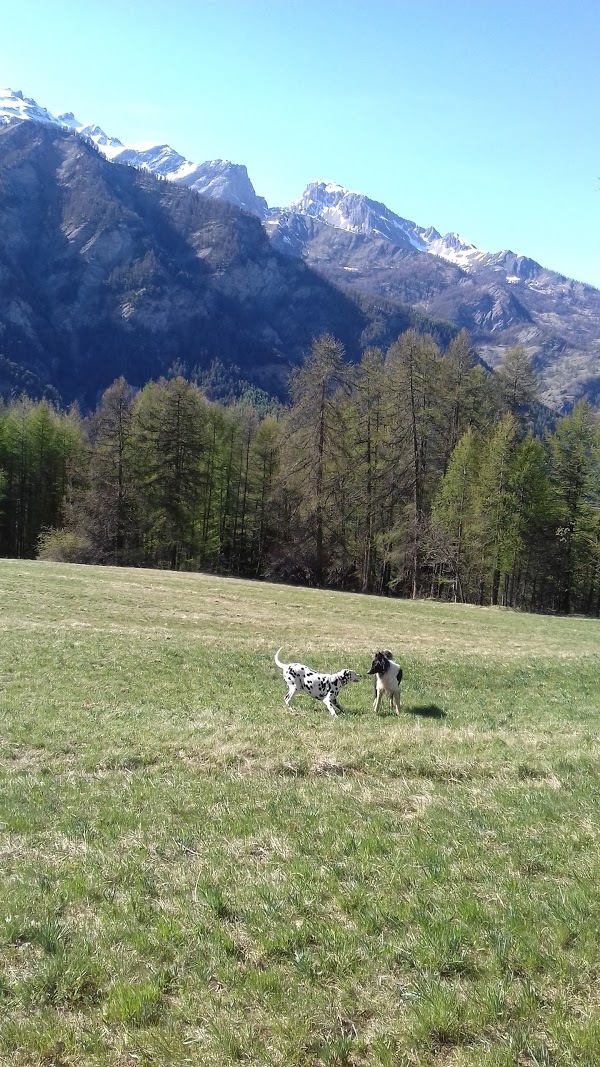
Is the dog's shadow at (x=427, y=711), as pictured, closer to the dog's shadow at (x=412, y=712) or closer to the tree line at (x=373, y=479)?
the dog's shadow at (x=412, y=712)

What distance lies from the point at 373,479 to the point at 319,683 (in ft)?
128

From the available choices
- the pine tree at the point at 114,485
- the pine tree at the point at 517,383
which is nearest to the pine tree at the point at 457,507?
the pine tree at the point at 517,383

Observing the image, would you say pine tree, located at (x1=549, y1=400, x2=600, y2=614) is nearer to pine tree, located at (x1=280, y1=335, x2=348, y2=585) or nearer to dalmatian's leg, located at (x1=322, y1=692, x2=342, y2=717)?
pine tree, located at (x1=280, y1=335, x2=348, y2=585)

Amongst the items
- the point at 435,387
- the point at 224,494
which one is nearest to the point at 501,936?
the point at 435,387

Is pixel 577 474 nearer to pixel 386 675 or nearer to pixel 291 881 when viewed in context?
pixel 386 675

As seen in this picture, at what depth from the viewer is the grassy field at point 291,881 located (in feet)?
14.6

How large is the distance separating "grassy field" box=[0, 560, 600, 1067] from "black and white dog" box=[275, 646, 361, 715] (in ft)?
1.92

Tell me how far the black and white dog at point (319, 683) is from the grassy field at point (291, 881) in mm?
584

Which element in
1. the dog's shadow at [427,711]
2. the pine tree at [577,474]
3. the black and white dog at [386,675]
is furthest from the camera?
the pine tree at [577,474]

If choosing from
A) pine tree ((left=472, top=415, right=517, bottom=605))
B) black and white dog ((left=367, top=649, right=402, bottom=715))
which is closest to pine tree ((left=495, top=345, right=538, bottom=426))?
pine tree ((left=472, top=415, right=517, bottom=605))

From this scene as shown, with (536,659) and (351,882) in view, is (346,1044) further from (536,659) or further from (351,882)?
(536,659)

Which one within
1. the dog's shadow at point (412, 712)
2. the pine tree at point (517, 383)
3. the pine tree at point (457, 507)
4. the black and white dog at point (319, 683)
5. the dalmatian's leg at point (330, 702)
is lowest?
the dog's shadow at point (412, 712)

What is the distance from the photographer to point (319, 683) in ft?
51.0

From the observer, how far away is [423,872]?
6.57m
